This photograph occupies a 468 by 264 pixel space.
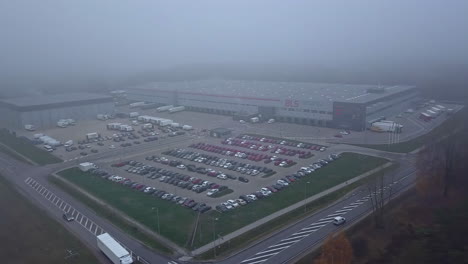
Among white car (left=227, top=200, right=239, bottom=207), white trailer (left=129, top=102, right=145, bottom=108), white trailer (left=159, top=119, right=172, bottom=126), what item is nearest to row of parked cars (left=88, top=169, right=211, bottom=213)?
white car (left=227, top=200, right=239, bottom=207)

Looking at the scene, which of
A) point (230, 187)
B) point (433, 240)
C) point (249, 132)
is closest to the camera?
point (433, 240)

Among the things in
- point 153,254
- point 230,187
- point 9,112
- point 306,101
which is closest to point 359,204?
point 230,187

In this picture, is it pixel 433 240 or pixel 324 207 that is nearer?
pixel 433 240

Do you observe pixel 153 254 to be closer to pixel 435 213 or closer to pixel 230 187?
pixel 230 187

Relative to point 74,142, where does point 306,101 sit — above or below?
above

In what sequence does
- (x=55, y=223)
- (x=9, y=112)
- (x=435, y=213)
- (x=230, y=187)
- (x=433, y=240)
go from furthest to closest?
(x=9, y=112) → (x=230, y=187) → (x=55, y=223) → (x=435, y=213) → (x=433, y=240)

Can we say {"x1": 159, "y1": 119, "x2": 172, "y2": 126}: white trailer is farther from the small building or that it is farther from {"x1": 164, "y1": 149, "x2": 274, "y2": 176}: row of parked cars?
{"x1": 164, "y1": 149, "x2": 274, "y2": 176}: row of parked cars
